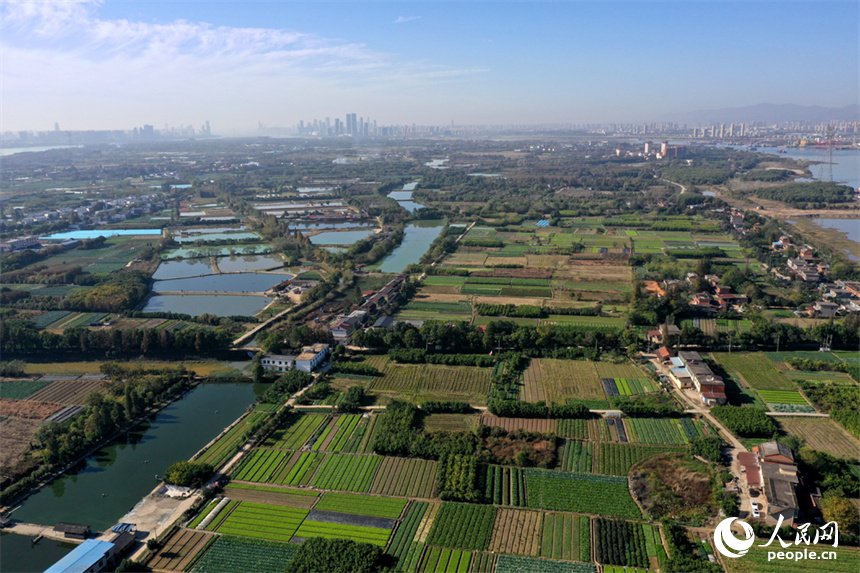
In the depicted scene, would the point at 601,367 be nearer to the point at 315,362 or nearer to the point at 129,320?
the point at 315,362

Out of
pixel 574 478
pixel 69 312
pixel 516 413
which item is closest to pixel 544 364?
pixel 516 413

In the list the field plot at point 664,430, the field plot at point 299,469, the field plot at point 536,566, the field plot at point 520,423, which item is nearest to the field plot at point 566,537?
the field plot at point 536,566

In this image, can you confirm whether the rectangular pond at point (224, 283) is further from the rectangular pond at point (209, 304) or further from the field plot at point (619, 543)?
the field plot at point (619, 543)

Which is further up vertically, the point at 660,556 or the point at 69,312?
the point at 69,312

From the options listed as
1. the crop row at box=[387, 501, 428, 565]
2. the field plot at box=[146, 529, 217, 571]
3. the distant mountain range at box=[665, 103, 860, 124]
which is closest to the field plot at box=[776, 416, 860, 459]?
the crop row at box=[387, 501, 428, 565]

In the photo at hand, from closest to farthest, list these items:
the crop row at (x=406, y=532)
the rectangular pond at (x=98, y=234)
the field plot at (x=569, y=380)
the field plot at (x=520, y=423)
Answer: the crop row at (x=406, y=532), the field plot at (x=520, y=423), the field plot at (x=569, y=380), the rectangular pond at (x=98, y=234)

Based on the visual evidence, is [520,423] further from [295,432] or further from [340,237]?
[340,237]

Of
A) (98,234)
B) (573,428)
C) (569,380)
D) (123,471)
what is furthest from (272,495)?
(98,234)
